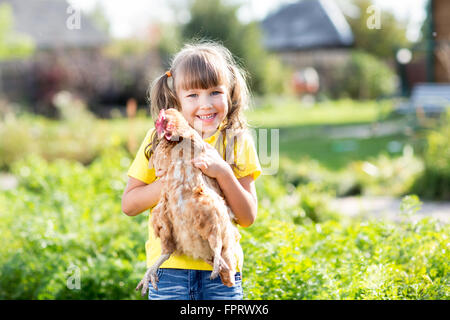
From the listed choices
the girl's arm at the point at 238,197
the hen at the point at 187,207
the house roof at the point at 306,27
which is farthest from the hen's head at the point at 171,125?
the house roof at the point at 306,27

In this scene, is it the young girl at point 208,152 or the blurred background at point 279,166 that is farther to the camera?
the blurred background at point 279,166

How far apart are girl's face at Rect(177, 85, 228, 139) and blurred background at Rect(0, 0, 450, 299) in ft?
1.41

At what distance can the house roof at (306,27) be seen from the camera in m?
31.8

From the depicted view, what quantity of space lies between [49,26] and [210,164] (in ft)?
118

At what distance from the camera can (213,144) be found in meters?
2.26

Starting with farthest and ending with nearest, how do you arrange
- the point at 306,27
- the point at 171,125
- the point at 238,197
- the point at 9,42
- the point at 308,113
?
the point at 306,27, the point at 9,42, the point at 308,113, the point at 238,197, the point at 171,125

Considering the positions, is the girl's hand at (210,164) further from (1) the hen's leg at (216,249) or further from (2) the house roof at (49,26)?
(2) the house roof at (49,26)

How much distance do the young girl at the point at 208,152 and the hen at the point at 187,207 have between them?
0.06 metres

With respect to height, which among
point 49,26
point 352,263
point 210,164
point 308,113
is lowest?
point 308,113

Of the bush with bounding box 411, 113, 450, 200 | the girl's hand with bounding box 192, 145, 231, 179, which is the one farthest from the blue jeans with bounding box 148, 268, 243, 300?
the bush with bounding box 411, 113, 450, 200

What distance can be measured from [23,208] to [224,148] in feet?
11.1

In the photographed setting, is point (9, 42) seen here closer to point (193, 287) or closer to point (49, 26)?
point (49, 26)

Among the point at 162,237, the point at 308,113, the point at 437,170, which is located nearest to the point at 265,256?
the point at 162,237

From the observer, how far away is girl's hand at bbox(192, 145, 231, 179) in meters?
1.92
